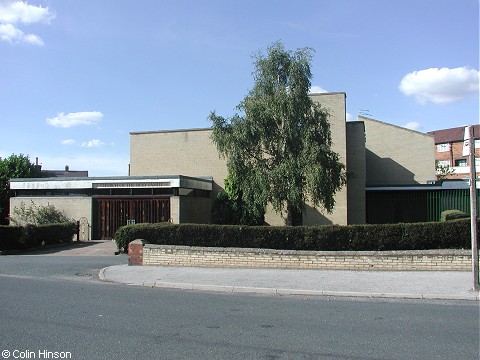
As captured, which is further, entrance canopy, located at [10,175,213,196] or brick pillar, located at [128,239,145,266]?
entrance canopy, located at [10,175,213,196]

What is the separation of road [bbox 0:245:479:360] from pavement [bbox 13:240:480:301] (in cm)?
52

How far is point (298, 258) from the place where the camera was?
12906mm

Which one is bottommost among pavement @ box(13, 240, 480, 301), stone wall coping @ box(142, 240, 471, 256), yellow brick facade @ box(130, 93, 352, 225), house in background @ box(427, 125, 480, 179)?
pavement @ box(13, 240, 480, 301)

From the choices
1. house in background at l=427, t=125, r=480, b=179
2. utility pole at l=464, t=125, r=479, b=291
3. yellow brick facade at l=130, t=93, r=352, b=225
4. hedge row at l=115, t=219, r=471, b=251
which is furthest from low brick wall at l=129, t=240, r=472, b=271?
house in background at l=427, t=125, r=480, b=179

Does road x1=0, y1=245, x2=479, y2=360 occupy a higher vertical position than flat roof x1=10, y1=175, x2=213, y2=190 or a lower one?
lower

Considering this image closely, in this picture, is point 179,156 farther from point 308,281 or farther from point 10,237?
point 308,281

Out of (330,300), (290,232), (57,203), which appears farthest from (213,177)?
(330,300)

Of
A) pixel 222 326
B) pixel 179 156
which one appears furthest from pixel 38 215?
pixel 222 326

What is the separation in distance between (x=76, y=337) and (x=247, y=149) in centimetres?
1077

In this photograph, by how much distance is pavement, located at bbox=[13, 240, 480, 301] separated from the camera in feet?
31.8

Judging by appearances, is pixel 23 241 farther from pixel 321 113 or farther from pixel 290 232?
pixel 321 113

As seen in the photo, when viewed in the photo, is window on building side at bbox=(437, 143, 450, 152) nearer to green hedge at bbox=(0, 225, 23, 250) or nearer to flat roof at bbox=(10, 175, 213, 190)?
flat roof at bbox=(10, 175, 213, 190)

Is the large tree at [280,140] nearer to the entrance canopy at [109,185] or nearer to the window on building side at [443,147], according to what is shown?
the entrance canopy at [109,185]

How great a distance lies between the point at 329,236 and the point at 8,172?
76.8 ft
